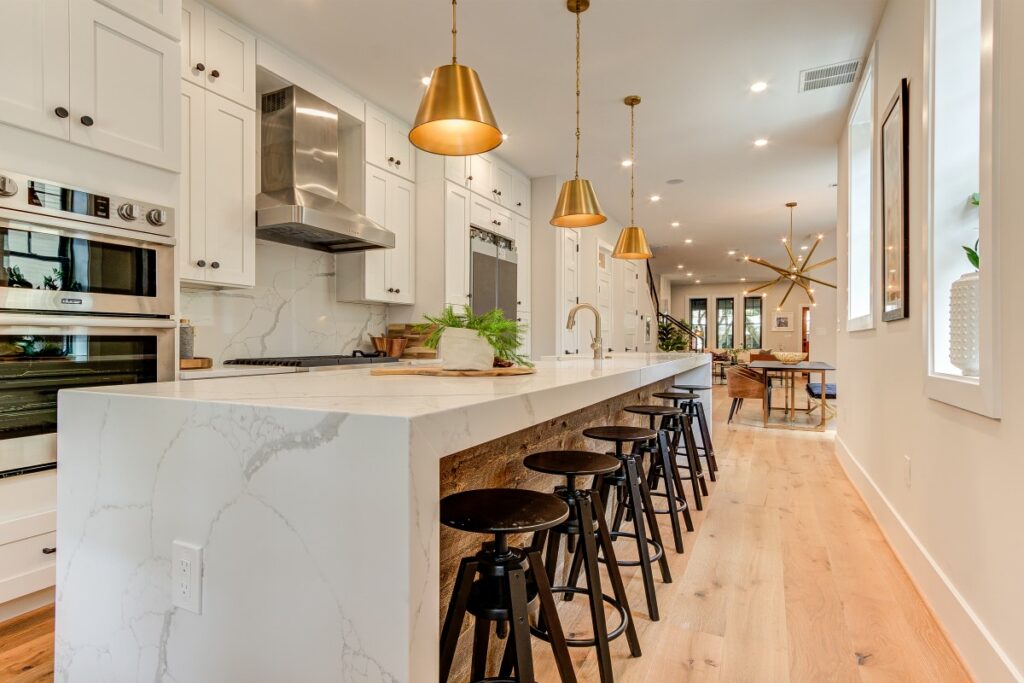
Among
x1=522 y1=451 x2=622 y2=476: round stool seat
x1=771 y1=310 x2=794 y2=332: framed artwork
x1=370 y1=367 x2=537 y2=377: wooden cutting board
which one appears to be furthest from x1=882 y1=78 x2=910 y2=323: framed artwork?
x1=771 y1=310 x2=794 y2=332: framed artwork

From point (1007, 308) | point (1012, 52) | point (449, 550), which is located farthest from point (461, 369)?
point (1012, 52)

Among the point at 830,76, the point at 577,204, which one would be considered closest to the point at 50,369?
the point at 577,204

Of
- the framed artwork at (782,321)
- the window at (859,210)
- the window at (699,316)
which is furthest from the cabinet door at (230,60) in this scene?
Answer: the framed artwork at (782,321)

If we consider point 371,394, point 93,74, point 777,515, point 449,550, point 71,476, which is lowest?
point 777,515

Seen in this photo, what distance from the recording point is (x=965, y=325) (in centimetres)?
176

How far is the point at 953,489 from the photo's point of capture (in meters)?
1.86

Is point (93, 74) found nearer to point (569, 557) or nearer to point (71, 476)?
point (71, 476)

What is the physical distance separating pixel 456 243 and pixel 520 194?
4.80ft

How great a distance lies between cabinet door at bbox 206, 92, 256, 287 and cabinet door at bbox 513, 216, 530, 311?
2.83 m

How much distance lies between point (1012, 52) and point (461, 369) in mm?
1709

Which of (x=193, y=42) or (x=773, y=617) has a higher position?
(x=193, y=42)

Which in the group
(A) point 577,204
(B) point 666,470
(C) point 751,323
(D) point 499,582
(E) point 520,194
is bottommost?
(B) point 666,470

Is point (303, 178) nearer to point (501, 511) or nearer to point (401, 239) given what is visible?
point (401, 239)

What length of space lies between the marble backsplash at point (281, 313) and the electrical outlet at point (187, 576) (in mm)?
2314
